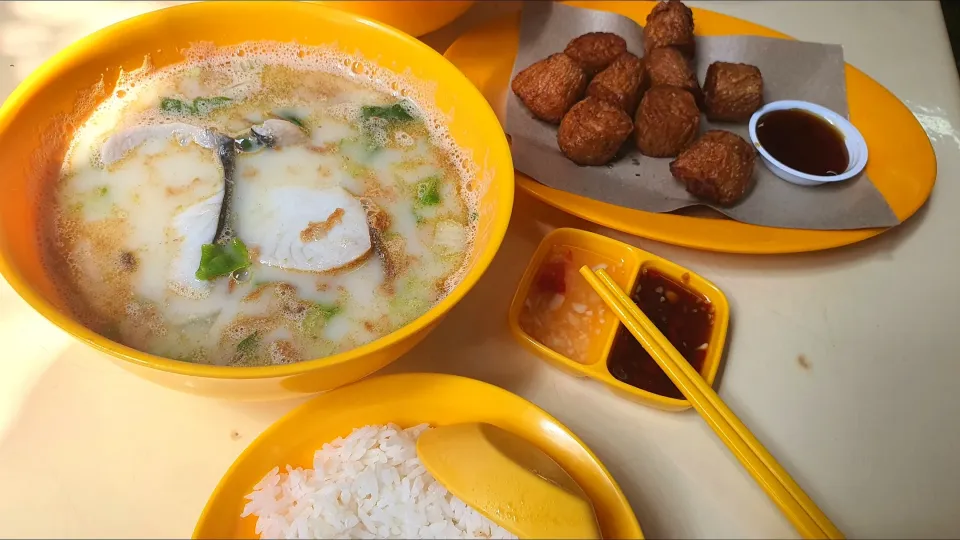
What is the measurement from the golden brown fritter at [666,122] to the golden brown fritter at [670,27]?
195 millimetres

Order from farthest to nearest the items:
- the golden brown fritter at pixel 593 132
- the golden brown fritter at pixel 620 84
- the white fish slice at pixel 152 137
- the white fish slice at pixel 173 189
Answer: the golden brown fritter at pixel 620 84, the golden brown fritter at pixel 593 132, the white fish slice at pixel 152 137, the white fish slice at pixel 173 189

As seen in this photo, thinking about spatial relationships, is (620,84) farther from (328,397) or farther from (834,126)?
(328,397)

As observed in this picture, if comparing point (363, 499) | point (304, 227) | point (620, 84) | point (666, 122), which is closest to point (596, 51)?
point (620, 84)

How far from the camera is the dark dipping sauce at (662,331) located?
4.02 feet

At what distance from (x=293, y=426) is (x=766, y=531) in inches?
32.9

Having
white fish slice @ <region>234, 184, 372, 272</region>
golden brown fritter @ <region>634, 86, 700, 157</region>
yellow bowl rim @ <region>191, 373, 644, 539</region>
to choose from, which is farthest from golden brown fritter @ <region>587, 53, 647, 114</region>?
yellow bowl rim @ <region>191, 373, 644, 539</region>

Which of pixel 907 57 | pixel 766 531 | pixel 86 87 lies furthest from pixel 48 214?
pixel 907 57

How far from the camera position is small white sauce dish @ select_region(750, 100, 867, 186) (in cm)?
157

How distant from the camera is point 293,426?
1032mm

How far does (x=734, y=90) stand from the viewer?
167 centimetres

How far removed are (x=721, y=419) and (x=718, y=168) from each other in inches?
24.7

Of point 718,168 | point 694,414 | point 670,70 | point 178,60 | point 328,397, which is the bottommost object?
point 694,414

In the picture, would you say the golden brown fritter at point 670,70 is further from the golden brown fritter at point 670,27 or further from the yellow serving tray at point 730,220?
the yellow serving tray at point 730,220

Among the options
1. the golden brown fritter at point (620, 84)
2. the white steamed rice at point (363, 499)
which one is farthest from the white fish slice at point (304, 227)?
the golden brown fritter at point (620, 84)
